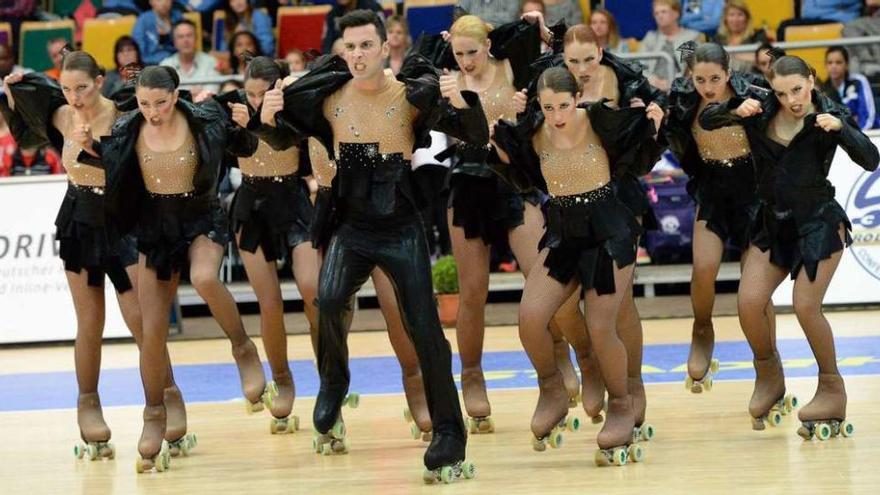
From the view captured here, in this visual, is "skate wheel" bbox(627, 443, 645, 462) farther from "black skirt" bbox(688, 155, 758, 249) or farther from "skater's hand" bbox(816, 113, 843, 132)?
"skater's hand" bbox(816, 113, 843, 132)

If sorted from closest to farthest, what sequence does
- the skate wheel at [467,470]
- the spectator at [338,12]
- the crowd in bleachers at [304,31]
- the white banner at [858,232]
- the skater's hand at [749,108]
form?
the skate wheel at [467,470] < the skater's hand at [749,108] < the white banner at [858,232] < the crowd in bleachers at [304,31] < the spectator at [338,12]

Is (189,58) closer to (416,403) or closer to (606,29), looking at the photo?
(606,29)

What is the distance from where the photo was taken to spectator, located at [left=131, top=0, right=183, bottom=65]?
14.1 m

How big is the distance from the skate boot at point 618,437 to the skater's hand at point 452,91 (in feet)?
4.85

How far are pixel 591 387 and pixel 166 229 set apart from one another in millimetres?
2235

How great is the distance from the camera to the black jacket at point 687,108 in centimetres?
769

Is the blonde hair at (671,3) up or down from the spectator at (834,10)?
up

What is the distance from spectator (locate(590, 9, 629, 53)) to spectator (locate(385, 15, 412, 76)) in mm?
1662

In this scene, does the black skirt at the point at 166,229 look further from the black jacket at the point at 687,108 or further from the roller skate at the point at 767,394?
the roller skate at the point at 767,394

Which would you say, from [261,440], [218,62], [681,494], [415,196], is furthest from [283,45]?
[681,494]

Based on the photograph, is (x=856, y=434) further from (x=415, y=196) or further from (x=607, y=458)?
(x=415, y=196)

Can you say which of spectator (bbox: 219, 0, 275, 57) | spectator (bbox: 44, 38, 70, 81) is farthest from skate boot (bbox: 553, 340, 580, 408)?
spectator (bbox: 44, 38, 70, 81)

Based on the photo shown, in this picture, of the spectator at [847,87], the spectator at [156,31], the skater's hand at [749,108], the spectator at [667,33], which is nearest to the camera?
the skater's hand at [749,108]

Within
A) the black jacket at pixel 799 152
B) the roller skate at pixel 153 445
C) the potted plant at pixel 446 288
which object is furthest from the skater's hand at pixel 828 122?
the potted plant at pixel 446 288
